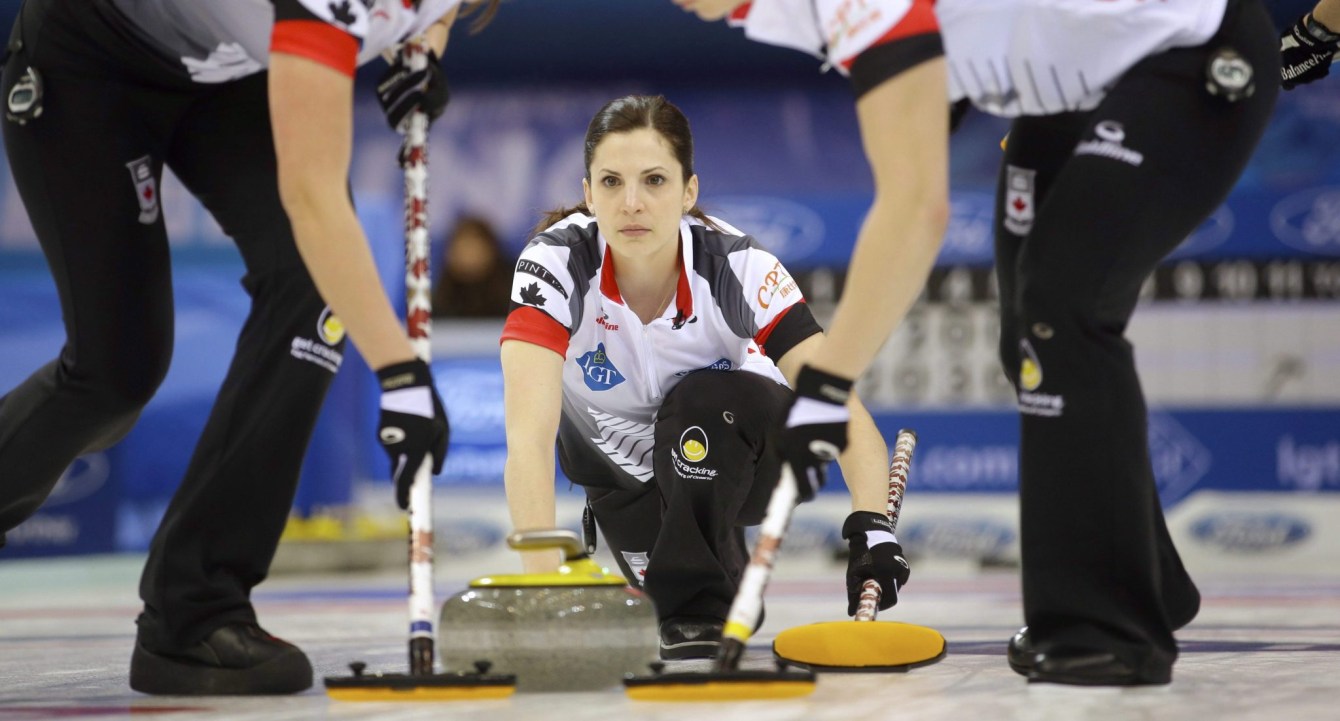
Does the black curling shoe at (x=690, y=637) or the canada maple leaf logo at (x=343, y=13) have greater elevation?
the canada maple leaf logo at (x=343, y=13)

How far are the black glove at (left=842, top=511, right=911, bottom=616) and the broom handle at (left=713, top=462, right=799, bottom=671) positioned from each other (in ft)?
2.37

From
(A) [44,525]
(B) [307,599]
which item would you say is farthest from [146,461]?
(B) [307,599]

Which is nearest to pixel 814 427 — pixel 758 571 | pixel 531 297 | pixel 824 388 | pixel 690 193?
pixel 824 388

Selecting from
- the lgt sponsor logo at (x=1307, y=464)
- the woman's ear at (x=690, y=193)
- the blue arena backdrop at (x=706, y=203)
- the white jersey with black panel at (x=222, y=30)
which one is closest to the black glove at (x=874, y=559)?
the woman's ear at (x=690, y=193)

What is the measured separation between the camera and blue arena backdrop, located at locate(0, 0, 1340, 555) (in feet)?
26.2

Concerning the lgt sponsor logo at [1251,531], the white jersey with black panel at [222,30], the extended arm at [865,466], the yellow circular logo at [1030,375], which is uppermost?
the white jersey with black panel at [222,30]

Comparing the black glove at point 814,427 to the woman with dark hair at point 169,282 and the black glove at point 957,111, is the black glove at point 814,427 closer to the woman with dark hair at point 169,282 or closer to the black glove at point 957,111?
the black glove at point 957,111

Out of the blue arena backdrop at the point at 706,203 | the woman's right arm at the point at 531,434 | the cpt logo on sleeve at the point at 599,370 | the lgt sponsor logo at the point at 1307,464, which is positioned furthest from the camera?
the lgt sponsor logo at the point at 1307,464

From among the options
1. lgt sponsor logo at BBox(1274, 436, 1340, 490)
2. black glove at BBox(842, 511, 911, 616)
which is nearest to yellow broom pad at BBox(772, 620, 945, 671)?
black glove at BBox(842, 511, 911, 616)

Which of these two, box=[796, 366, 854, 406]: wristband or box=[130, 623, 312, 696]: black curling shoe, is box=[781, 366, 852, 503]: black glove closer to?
box=[796, 366, 854, 406]: wristband

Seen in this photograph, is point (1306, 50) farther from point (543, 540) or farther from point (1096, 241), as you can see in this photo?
point (543, 540)

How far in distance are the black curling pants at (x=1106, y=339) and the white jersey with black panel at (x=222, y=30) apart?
98cm

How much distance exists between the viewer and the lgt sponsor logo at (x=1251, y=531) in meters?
8.08

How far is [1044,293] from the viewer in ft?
7.12
